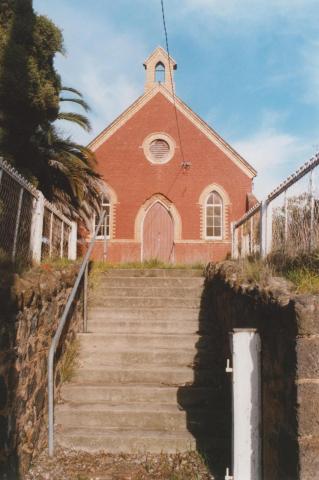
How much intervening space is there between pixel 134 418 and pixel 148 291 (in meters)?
3.00

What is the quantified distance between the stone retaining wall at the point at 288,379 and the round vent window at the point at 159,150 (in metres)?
14.3

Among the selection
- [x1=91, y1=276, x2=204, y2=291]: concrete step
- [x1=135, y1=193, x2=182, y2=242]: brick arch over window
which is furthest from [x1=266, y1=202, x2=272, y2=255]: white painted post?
[x1=135, y1=193, x2=182, y2=242]: brick arch over window

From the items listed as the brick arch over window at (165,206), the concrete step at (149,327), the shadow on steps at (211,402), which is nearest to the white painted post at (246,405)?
the shadow on steps at (211,402)

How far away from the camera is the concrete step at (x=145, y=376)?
5332 mm

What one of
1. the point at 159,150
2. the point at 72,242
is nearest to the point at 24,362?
the point at 72,242

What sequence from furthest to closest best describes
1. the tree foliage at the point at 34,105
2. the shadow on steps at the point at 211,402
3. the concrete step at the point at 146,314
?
the tree foliage at the point at 34,105, the concrete step at the point at 146,314, the shadow on steps at the point at 211,402

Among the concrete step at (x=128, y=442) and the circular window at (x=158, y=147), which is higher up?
the circular window at (x=158, y=147)

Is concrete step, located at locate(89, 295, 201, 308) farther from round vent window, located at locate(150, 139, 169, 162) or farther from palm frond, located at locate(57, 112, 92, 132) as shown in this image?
round vent window, located at locate(150, 139, 169, 162)

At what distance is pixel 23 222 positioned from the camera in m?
5.35

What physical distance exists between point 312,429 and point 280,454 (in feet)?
1.40

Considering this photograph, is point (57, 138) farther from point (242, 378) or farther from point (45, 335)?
point (242, 378)

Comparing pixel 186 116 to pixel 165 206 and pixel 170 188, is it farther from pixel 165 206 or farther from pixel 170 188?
pixel 165 206

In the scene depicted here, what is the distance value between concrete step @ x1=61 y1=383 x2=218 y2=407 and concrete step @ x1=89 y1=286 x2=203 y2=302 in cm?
242

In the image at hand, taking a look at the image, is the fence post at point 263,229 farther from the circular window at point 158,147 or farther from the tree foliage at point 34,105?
the circular window at point 158,147
